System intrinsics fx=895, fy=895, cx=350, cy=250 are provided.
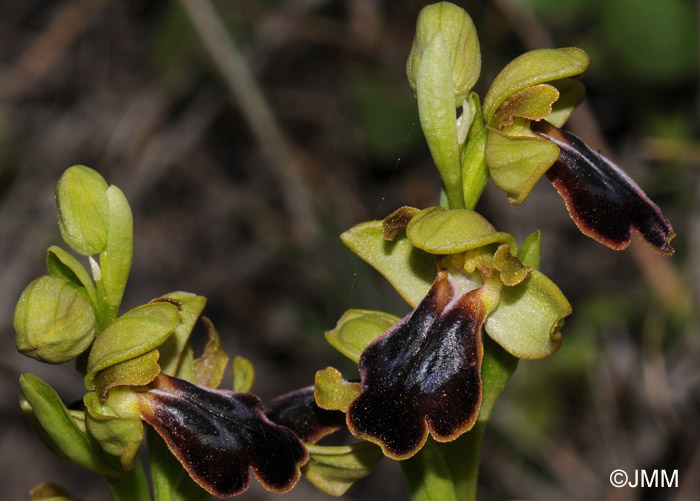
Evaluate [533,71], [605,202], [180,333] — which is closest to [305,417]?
[180,333]

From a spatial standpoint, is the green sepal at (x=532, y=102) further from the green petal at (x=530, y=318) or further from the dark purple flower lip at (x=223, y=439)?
the dark purple flower lip at (x=223, y=439)

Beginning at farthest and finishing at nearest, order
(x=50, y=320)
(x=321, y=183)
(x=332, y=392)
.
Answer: (x=321, y=183) → (x=332, y=392) → (x=50, y=320)

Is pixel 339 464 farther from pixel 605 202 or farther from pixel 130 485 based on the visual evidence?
pixel 605 202

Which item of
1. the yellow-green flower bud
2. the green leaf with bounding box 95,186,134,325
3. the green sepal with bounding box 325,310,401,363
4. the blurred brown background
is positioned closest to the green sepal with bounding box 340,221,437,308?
the green sepal with bounding box 325,310,401,363

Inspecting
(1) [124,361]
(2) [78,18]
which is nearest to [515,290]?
(1) [124,361]

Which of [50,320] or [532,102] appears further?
[532,102]

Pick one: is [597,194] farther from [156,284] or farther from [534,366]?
[156,284]
